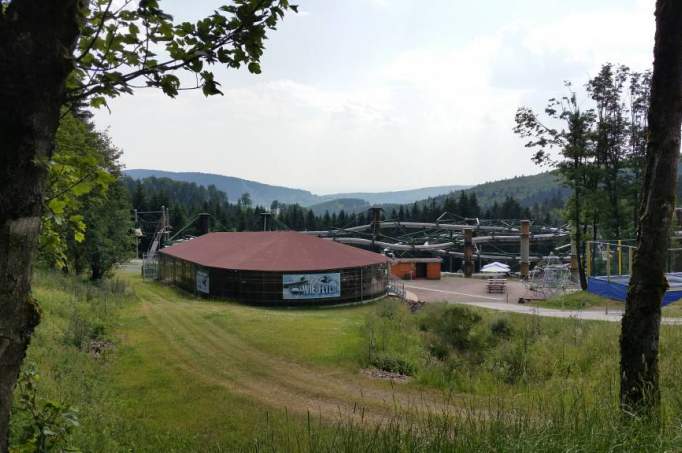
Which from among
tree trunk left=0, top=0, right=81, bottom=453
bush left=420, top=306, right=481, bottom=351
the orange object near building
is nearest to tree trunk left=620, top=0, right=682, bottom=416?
tree trunk left=0, top=0, right=81, bottom=453

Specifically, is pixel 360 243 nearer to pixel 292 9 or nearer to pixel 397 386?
pixel 397 386

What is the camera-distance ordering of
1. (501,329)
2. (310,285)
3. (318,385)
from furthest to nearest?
(310,285)
(501,329)
(318,385)

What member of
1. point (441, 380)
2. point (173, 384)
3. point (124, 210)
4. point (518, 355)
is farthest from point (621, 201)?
point (124, 210)

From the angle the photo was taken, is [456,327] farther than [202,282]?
No

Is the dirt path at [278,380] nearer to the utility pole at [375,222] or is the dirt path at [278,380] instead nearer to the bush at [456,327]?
the bush at [456,327]

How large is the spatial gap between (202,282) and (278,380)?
85.6 feet

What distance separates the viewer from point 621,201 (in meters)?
35.1

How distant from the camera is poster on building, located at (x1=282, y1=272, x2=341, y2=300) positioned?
34.8m

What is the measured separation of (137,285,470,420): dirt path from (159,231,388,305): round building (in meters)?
14.6

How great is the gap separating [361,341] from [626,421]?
14.5m

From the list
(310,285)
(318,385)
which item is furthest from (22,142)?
(310,285)

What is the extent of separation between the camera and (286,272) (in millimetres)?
34688

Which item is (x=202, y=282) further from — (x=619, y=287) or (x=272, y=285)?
(x=619, y=287)

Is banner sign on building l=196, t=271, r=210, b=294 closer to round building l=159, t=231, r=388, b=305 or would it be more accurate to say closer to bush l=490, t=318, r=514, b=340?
round building l=159, t=231, r=388, b=305
